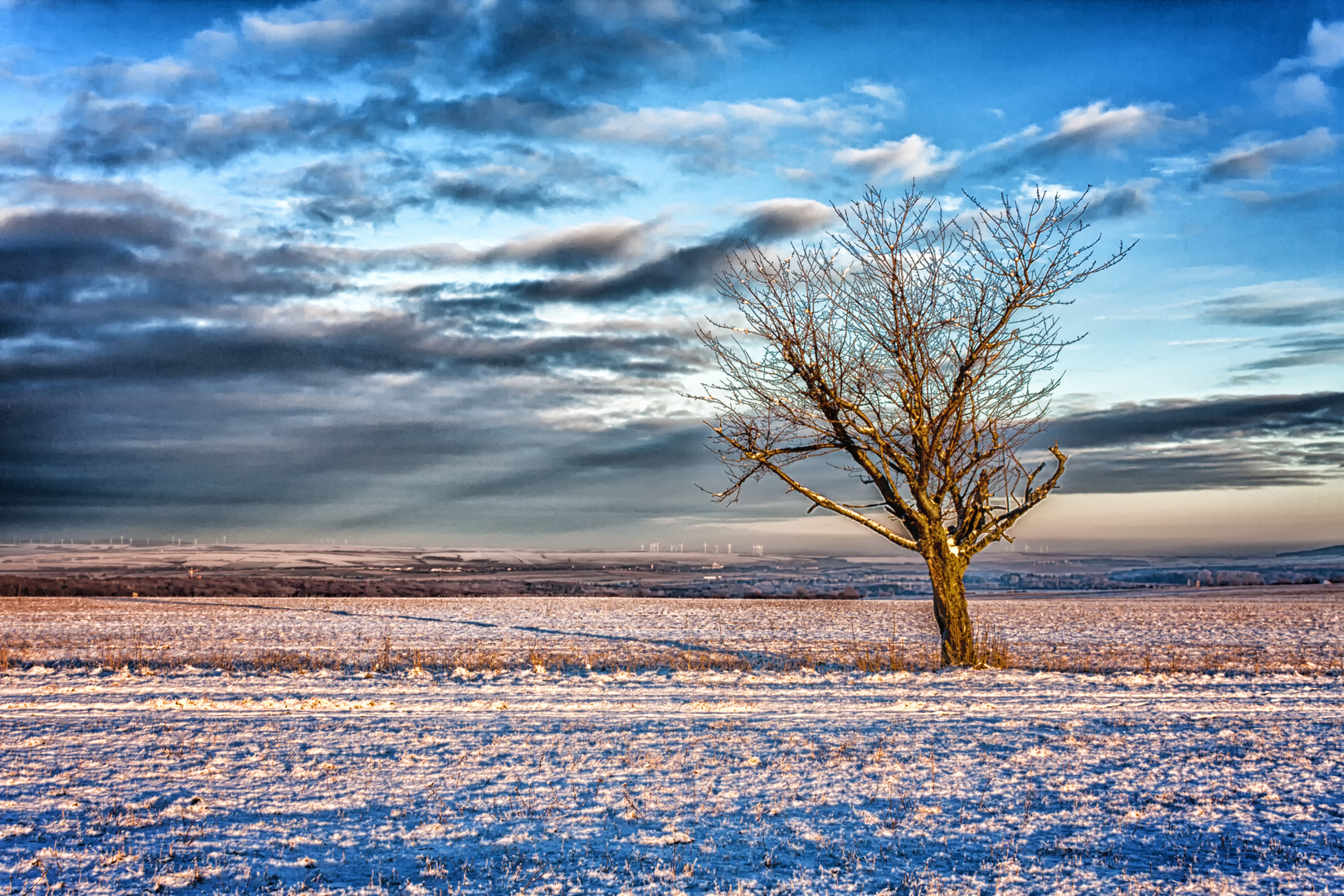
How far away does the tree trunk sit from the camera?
18.6 m

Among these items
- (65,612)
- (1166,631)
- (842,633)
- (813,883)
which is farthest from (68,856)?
(65,612)

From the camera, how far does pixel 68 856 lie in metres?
6.93

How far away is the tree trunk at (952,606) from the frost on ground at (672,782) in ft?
4.88

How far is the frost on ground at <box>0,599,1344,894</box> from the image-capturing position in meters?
6.62

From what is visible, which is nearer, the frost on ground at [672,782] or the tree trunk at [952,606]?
the frost on ground at [672,782]

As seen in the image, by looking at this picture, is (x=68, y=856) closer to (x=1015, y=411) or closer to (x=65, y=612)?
(x=1015, y=411)

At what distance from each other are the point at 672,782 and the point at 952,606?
443 inches

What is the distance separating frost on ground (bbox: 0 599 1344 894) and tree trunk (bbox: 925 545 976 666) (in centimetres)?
149

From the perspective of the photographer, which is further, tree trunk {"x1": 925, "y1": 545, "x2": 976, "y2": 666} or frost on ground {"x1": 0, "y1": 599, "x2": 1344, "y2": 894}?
tree trunk {"x1": 925, "y1": 545, "x2": 976, "y2": 666}

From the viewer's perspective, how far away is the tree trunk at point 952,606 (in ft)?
61.1

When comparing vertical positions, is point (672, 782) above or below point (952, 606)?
below

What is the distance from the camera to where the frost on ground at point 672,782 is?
6.62m

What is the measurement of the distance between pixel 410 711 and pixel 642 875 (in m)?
7.59

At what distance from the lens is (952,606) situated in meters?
18.8
